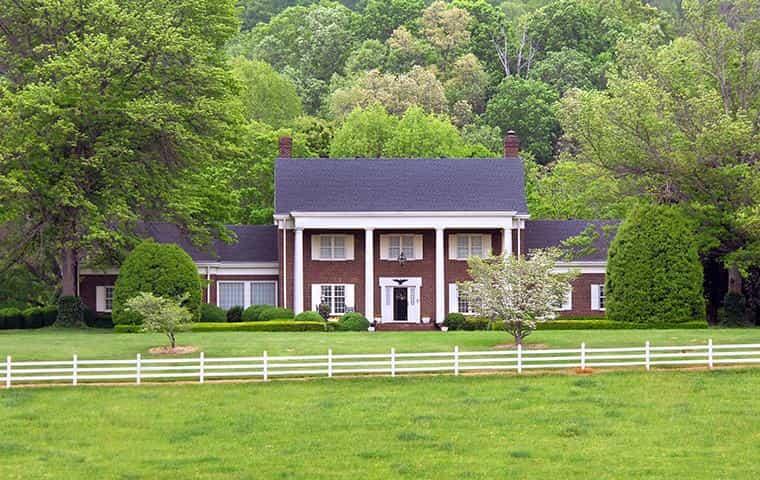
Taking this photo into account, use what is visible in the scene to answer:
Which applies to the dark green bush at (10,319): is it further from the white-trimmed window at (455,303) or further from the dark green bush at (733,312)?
the dark green bush at (733,312)

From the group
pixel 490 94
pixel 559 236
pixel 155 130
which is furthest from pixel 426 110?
pixel 155 130

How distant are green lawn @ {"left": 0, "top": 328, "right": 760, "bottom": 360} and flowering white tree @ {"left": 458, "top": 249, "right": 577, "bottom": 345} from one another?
149 centimetres

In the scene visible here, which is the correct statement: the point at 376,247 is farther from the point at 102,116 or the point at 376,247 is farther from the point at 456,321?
the point at 102,116

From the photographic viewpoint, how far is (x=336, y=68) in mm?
145125

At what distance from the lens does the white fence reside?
42125 millimetres

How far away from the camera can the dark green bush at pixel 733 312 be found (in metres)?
61.4

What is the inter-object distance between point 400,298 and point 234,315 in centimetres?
805

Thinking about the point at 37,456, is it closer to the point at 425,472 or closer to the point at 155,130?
the point at 425,472

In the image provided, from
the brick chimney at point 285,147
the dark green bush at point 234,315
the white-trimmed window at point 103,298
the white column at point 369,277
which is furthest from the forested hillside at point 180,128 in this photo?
the white column at point 369,277

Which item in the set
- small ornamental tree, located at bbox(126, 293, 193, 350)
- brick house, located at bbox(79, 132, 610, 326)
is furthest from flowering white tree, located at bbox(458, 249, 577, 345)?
brick house, located at bbox(79, 132, 610, 326)

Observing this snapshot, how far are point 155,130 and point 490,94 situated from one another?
7690 cm

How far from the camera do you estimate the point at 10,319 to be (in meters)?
64.8

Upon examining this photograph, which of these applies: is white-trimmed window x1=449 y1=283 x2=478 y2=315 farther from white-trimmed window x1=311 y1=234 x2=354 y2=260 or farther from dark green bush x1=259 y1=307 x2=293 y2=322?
dark green bush x1=259 y1=307 x2=293 y2=322

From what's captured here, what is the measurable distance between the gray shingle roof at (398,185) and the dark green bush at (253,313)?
5.72 metres
